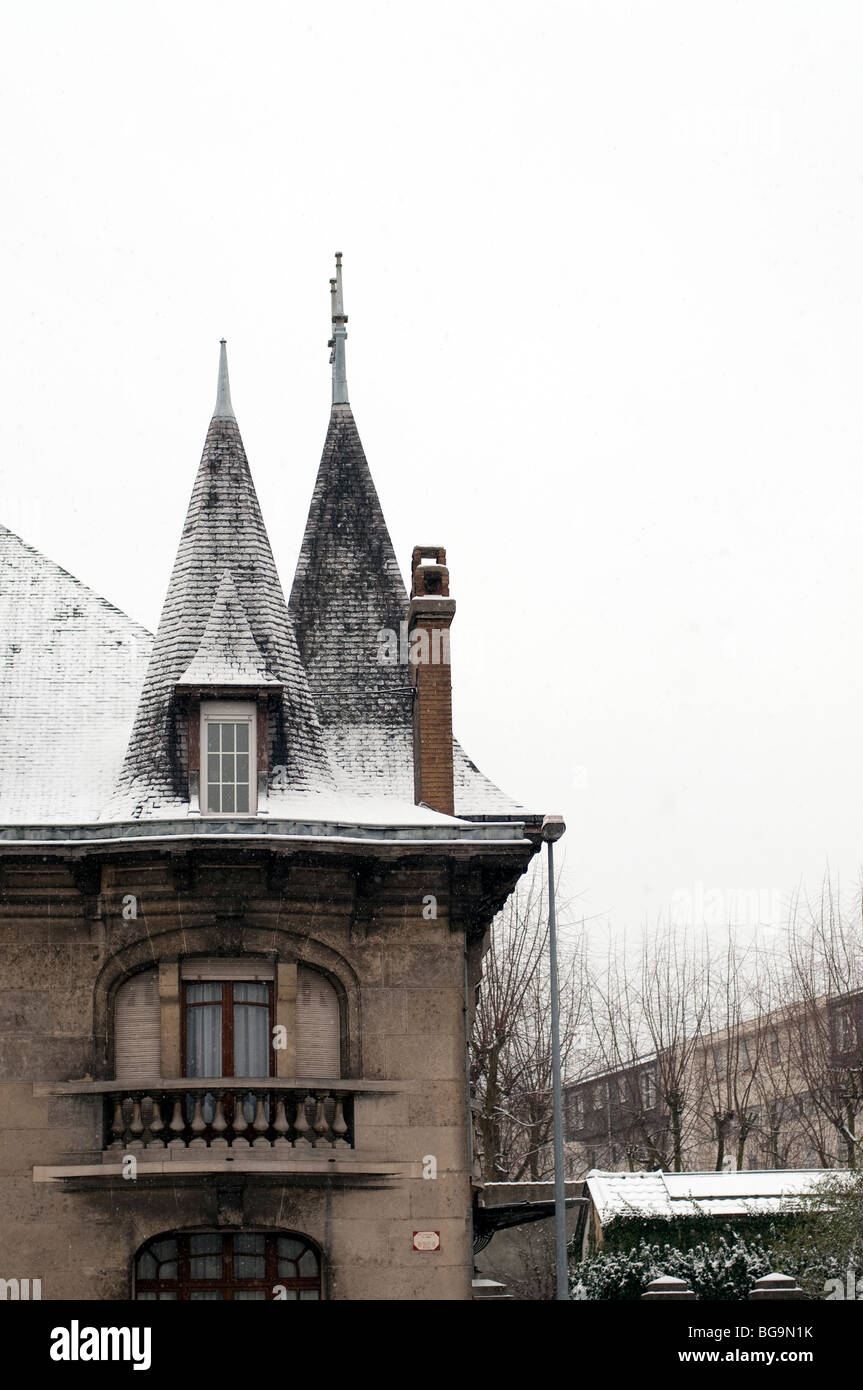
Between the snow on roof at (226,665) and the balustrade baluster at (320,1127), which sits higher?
the snow on roof at (226,665)

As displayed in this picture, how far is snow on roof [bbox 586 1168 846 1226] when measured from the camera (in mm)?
37125

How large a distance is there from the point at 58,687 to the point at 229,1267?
8900 mm

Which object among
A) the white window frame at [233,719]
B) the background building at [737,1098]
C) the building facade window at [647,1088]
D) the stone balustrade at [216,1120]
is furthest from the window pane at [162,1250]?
the building facade window at [647,1088]

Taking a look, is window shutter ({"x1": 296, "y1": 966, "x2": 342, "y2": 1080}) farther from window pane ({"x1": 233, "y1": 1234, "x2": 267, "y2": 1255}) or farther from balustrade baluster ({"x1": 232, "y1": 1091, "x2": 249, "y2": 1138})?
window pane ({"x1": 233, "y1": 1234, "x2": 267, "y2": 1255})

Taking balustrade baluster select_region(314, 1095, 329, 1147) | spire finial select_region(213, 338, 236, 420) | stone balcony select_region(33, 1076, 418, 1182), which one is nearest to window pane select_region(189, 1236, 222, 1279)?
stone balcony select_region(33, 1076, 418, 1182)

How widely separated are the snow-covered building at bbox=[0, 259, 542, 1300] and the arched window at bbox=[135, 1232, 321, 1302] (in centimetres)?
3

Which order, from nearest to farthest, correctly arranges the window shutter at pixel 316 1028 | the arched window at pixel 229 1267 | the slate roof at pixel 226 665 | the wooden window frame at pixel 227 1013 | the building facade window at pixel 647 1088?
1. the arched window at pixel 229 1267
2. the wooden window frame at pixel 227 1013
3. the window shutter at pixel 316 1028
4. the slate roof at pixel 226 665
5. the building facade window at pixel 647 1088

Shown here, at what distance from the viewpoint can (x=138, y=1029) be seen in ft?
82.9

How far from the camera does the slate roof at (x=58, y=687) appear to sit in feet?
88.2

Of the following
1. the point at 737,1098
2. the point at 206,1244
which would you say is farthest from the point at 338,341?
the point at 737,1098

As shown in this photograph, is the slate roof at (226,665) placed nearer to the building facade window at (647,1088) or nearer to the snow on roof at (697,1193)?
the snow on roof at (697,1193)

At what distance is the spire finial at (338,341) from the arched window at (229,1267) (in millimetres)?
13423
